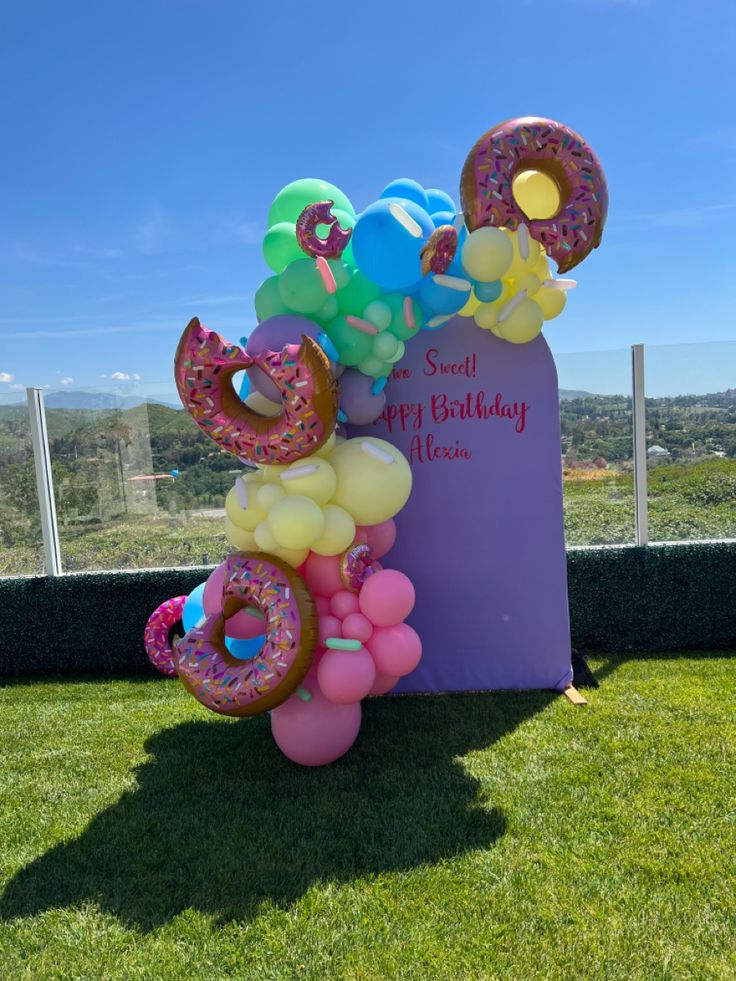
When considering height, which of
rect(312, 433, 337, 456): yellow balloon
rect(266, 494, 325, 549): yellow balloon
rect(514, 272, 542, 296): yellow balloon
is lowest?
rect(266, 494, 325, 549): yellow balloon

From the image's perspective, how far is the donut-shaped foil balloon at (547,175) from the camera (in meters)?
3.37

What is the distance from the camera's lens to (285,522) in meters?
3.11

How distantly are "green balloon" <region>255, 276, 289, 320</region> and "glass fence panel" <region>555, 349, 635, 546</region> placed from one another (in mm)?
2642

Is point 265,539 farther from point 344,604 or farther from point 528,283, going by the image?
point 528,283

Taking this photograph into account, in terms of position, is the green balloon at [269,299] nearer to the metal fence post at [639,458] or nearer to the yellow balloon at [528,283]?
the yellow balloon at [528,283]

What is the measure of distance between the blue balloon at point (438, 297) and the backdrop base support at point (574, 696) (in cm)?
228

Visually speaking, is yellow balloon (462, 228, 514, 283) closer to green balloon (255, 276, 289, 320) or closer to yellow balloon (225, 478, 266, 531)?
green balloon (255, 276, 289, 320)

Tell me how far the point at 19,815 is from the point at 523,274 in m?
3.51

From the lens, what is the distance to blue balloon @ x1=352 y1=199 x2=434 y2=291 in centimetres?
321

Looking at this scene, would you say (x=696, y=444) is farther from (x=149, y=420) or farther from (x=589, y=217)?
(x=149, y=420)

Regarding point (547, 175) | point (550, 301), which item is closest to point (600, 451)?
point (550, 301)

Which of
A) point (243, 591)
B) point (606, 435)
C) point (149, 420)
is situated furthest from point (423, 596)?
point (149, 420)

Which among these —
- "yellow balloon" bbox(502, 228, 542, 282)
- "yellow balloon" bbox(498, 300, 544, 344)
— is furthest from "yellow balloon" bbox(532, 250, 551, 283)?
"yellow balloon" bbox(498, 300, 544, 344)

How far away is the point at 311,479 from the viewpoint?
318 centimetres
